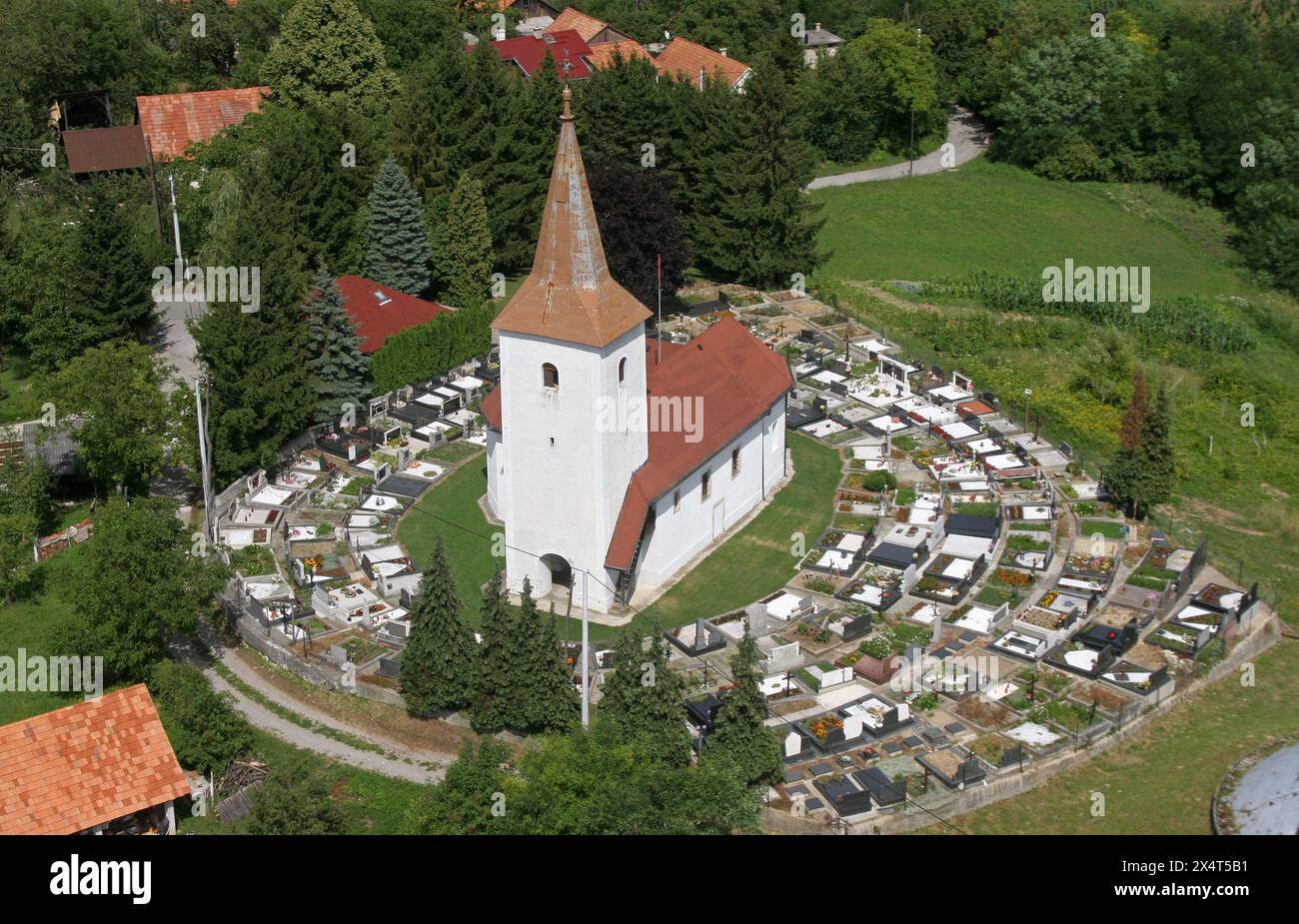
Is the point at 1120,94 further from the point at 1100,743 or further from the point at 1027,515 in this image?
the point at 1100,743

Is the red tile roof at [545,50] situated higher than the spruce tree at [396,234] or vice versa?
the red tile roof at [545,50]

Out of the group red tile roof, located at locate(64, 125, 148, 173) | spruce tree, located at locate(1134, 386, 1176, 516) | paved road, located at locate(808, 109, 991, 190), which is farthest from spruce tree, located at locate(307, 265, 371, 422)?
paved road, located at locate(808, 109, 991, 190)

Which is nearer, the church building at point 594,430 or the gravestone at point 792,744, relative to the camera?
the gravestone at point 792,744

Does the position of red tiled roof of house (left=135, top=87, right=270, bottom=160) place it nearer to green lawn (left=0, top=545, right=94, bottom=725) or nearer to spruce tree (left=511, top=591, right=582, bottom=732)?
green lawn (left=0, top=545, right=94, bottom=725)

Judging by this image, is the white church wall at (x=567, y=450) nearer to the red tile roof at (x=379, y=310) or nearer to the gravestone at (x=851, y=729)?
the gravestone at (x=851, y=729)

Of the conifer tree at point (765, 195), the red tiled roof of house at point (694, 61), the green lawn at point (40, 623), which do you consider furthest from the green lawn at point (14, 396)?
the red tiled roof of house at point (694, 61)

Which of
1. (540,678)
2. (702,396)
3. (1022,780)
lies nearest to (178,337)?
(702,396)
